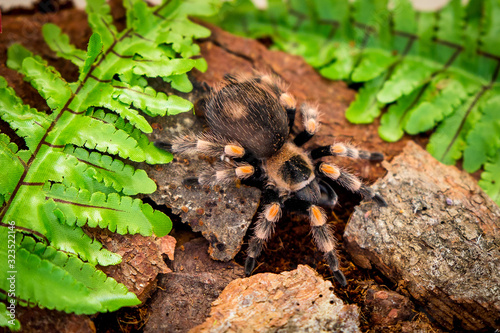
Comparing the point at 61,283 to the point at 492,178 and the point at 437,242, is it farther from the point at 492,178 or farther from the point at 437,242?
the point at 492,178

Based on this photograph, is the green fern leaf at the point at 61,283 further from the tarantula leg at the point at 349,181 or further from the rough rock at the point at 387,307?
the tarantula leg at the point at 349,181

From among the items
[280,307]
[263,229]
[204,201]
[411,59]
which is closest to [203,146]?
[204,201]

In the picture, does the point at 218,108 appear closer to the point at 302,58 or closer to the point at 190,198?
the point at 190,198

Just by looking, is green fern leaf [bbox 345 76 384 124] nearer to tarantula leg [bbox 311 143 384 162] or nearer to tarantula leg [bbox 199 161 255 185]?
tarantula leg [bbox 311 143 384 162]

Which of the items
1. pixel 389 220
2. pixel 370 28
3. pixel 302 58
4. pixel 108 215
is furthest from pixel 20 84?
pixel 370 28

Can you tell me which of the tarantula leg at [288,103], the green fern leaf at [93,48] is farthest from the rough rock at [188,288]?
the green fern leaf at [93,48]

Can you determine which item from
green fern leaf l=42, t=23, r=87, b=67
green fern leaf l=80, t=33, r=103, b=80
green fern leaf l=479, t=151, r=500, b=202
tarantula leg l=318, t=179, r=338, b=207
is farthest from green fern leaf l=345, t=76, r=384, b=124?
green fern leaf l=42, t=23, r=87, b=67
